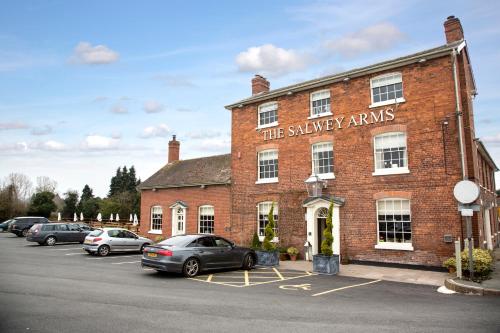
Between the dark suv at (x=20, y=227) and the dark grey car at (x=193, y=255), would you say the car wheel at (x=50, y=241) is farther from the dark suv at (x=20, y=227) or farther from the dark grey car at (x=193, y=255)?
the dark grey car at (x=193, y=255)

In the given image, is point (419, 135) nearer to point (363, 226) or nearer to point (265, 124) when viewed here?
point (363, 226)

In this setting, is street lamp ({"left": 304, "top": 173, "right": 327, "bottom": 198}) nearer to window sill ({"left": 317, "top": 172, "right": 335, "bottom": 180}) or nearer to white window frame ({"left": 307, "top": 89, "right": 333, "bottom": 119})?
window sill ({"left": 317, "top": 172, "right": 335, "bottom": 180})

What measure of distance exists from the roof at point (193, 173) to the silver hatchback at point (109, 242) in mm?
6165

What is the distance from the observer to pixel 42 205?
53.2 m

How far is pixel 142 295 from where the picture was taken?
31.8 feet

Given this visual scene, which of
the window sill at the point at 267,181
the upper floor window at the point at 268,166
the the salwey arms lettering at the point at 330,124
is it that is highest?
the the salwey arms lettering at the point at 330,124

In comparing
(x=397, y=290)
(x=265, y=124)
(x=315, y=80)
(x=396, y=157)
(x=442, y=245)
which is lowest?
(x=397, y=290)

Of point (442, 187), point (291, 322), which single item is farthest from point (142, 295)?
point (442, 187)

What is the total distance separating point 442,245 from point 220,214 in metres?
13.1

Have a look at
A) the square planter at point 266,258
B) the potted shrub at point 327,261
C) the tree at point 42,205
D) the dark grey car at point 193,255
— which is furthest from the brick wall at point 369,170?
the tree at point 42,205

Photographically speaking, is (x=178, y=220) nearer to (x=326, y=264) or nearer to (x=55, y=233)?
(x=55, y=233)

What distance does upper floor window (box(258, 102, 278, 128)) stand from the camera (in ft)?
69.7

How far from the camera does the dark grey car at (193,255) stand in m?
12.8

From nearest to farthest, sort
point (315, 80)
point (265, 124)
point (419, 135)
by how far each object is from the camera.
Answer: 1. point (419, 135)
2. point (315, 80)
3. point (265, 124)
